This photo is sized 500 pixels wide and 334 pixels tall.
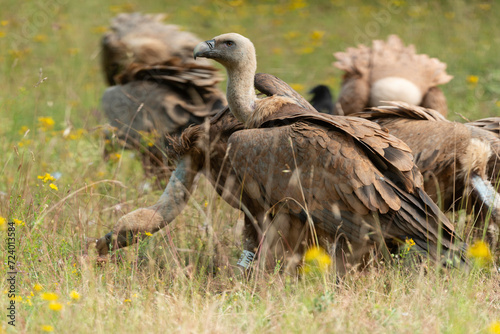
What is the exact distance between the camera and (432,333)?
2.79 meters

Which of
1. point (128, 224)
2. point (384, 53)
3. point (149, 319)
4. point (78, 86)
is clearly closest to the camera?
point (149, 319)

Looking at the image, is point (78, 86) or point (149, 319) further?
point (78, 86)

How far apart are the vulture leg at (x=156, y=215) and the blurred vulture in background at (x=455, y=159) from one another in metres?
1.50

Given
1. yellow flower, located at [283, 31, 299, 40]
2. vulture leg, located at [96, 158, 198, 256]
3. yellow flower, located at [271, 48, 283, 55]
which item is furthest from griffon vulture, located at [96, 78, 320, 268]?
yellow flower, located at [283, 31, 299, 40]

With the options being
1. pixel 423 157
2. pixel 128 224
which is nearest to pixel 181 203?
pixel 128 224

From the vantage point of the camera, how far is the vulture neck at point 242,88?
3.91 metres

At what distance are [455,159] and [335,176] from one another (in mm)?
1138

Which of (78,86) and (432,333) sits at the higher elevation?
(432,333)

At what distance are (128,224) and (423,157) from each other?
6.62 ft

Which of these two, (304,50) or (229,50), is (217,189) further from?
(304,50)

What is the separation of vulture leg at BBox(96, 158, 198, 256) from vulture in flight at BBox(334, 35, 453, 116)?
8.40ft

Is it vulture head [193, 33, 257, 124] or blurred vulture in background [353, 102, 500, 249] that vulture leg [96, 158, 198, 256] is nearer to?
vulture head [193, 33, 257, 124]

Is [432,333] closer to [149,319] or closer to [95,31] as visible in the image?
[149,319]

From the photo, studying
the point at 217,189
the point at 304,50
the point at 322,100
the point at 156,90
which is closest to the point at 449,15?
the point at 304,50
